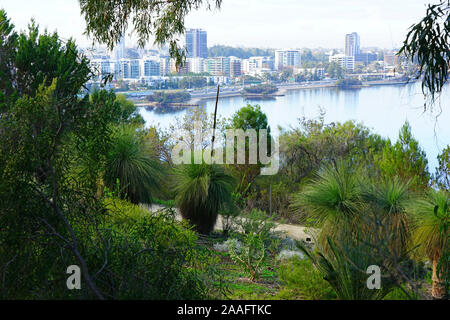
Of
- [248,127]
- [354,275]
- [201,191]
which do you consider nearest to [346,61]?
[248,127]

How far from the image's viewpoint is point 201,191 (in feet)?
23.5

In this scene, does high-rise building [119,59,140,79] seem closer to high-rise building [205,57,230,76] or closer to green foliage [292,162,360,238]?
high-rise building [205,57,230,76]

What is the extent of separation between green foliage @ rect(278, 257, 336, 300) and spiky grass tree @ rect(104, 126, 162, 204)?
3.69m

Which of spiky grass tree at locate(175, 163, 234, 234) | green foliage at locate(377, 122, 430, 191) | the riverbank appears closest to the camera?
spiky grass tree at locate(175, 163, 234, 234)

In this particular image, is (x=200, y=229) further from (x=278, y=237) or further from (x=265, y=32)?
(x=265, y=32)

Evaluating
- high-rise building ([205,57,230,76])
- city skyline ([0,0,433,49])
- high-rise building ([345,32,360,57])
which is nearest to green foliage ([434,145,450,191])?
high-rise building ([205,57,230,76])

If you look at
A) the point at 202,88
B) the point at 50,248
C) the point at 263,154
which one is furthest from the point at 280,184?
the point at 202,88

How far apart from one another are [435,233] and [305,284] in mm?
1690

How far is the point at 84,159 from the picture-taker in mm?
3332

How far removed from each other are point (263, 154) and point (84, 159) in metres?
6.95

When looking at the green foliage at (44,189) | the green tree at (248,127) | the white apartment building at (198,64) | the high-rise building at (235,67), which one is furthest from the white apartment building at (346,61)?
the green foliage at (44,189)

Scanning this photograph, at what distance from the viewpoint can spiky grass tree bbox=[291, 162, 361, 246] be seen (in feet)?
17.1

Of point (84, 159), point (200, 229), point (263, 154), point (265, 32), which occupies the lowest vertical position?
point (200, 229)

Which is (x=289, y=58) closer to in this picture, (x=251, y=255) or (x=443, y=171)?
(x=443, y=171)
